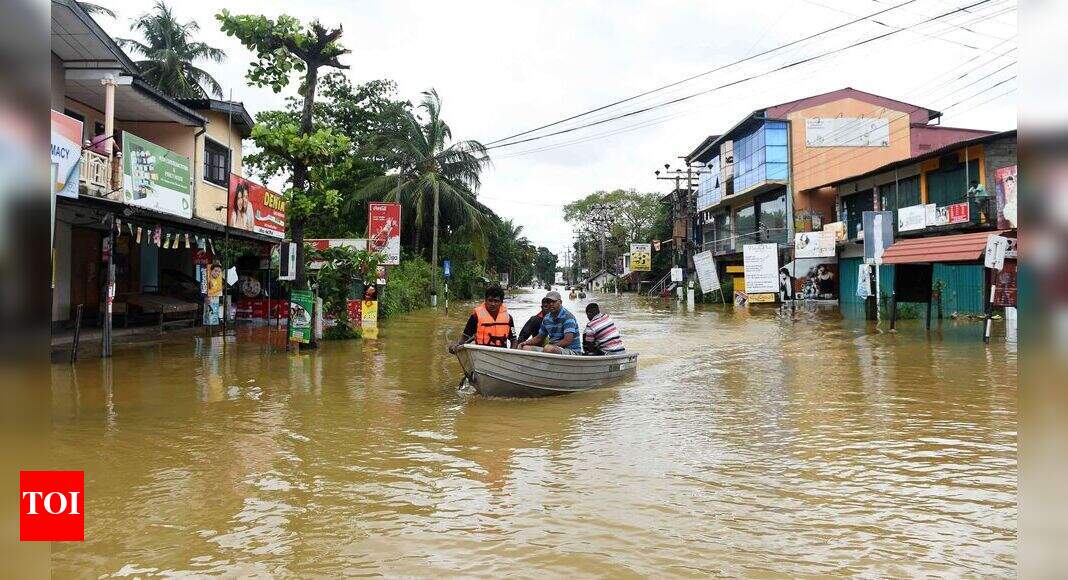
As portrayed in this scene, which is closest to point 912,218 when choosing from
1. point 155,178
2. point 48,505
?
point 155,178

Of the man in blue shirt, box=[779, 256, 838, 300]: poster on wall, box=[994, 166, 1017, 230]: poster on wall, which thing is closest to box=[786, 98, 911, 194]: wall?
box=[779, 256, 838, 300]: poster on wall

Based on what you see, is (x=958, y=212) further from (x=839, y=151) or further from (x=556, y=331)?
(x=556, y=331)

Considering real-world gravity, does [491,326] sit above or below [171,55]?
below

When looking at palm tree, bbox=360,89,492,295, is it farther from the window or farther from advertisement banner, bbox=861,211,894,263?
advertisement banner, bbox=861,211,894,263

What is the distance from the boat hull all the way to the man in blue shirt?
460 mm

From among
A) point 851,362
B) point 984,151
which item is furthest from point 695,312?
point 851,362

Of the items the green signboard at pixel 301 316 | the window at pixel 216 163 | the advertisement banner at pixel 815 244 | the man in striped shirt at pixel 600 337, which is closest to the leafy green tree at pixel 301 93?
the green signboard at pixel 301 316

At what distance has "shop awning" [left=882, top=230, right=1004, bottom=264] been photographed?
54.5 ft

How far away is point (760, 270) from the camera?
31.9m

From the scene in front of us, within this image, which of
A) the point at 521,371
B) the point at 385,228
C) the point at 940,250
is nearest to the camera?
the point at 521,371

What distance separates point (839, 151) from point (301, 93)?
2970 cm

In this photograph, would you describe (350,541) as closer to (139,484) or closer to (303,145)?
(139,484)

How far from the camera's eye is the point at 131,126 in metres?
17.7

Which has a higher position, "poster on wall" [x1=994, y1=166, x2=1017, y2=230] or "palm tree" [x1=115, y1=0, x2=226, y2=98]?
"palm tree" [x1=115, y1=0, x2=226, y2=98]
